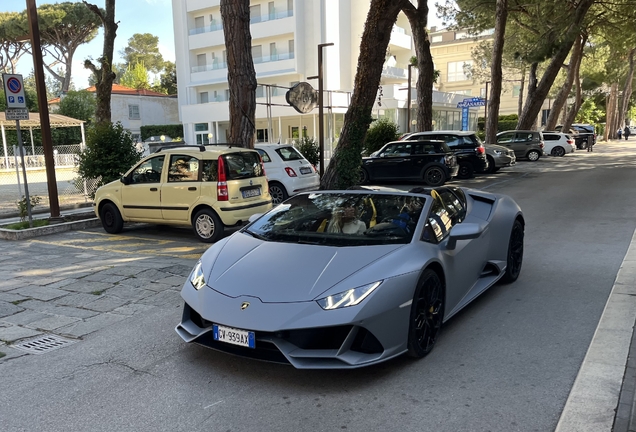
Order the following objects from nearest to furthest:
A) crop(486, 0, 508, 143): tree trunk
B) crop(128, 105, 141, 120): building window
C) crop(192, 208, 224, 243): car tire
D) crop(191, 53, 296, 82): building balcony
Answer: crop(192, 208, 224, 243): car tire, crop(486, 0, 508, 143): tree trunk, crop(191, 53, 296, 82): building balcony, crop(128, 105, 141, 120): building window

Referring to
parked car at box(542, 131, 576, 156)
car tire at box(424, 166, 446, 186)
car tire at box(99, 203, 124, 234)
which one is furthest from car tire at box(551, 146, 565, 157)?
car tire at box(99, 203, 124, 234)

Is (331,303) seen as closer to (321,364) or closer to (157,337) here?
(321,364)

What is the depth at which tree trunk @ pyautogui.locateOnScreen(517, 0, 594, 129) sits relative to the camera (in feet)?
79.3

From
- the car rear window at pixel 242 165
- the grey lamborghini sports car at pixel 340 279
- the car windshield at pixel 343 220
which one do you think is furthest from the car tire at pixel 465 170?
the car windshield at pixel 343 220

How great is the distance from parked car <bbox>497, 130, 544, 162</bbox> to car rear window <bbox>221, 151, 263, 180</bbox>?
71.2ft

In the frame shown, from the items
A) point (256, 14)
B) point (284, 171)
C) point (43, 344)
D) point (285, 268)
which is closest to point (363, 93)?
point (284, 171)

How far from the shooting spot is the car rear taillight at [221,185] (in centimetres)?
877

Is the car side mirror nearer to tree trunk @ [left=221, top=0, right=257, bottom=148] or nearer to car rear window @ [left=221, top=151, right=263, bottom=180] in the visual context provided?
car rear window @ [left=221, top=151, right=263, bottom=180]

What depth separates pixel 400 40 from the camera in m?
46.9

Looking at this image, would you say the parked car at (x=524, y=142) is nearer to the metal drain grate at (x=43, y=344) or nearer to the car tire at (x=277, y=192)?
the car tire at (x=277, y=192)

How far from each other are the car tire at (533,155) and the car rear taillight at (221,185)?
23401mm

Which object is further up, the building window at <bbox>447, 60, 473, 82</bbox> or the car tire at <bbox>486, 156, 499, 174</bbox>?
the building window at <bbox>447, 60, 473, 82</bbox>

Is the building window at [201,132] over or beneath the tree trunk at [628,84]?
beneath

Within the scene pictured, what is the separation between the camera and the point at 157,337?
15.6ft
